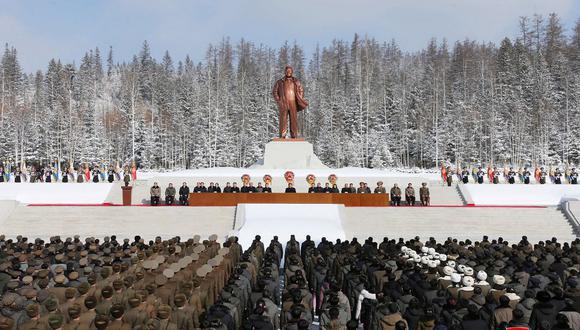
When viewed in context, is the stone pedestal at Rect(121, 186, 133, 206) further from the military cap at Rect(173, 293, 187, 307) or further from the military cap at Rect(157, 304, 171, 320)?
the military cap at Rect(157, 304, 171, 320)

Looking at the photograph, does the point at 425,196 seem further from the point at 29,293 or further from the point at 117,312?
the point at 117,312

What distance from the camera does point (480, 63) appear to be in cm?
7094

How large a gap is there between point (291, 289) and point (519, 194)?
22936mm

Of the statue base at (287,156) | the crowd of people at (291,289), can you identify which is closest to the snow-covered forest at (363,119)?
the statue base at (287,156)

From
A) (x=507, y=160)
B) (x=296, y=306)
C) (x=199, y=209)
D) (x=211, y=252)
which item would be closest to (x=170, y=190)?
(x=199, y=209)

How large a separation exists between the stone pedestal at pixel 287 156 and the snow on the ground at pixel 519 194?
8698 millimetres

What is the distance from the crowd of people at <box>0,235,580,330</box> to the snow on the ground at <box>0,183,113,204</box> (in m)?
15.1

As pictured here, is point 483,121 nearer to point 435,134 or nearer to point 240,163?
point 435,134

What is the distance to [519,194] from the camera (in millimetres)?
27516

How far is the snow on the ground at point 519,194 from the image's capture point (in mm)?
27031

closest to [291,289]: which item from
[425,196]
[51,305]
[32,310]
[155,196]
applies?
[51,305]

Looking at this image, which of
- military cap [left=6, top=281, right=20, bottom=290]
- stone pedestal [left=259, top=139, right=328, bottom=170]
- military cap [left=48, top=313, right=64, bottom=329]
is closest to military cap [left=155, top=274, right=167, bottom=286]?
military cap [left=6, top=281, right=20, bottom=290]

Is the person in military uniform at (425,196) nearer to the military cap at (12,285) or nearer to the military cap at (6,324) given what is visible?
the military cap at (12,285)

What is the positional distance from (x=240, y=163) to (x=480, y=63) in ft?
108
